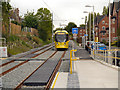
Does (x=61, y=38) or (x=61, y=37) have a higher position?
(x=61, y=37)

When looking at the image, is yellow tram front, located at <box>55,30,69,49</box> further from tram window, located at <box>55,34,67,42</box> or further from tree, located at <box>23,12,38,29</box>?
tree, located at <box>23,12,38,29</box>

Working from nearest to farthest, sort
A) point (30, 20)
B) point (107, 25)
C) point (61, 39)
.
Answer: point (61, 39), point (30, 20), point (107, 25)

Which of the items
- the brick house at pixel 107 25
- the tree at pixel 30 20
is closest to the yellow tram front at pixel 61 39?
the brick house at pixel 107 25

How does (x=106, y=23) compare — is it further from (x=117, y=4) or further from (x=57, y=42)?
(x=57, y=42)

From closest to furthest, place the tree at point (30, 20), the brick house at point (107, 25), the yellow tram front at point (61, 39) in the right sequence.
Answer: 1. the yellow tram front at point (61, 39)
2. the brick house at point (107, 25)
3. the tree at point (30, 20)

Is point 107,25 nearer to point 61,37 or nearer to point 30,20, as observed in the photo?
point 30,20

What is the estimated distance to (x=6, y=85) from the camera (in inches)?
371

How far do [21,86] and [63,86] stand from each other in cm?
203

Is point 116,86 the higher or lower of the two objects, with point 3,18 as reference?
lower

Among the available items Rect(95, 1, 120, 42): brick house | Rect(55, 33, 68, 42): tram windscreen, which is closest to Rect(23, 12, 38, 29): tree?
Rect(95, 1, 120, 42): brick house

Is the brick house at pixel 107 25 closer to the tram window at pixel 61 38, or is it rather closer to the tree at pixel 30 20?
the tree at pixel 30 20

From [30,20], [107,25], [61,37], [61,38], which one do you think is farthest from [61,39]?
Result: [107,25]

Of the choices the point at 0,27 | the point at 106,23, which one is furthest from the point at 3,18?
the point at 106,23

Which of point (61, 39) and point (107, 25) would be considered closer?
point (61, 39)
